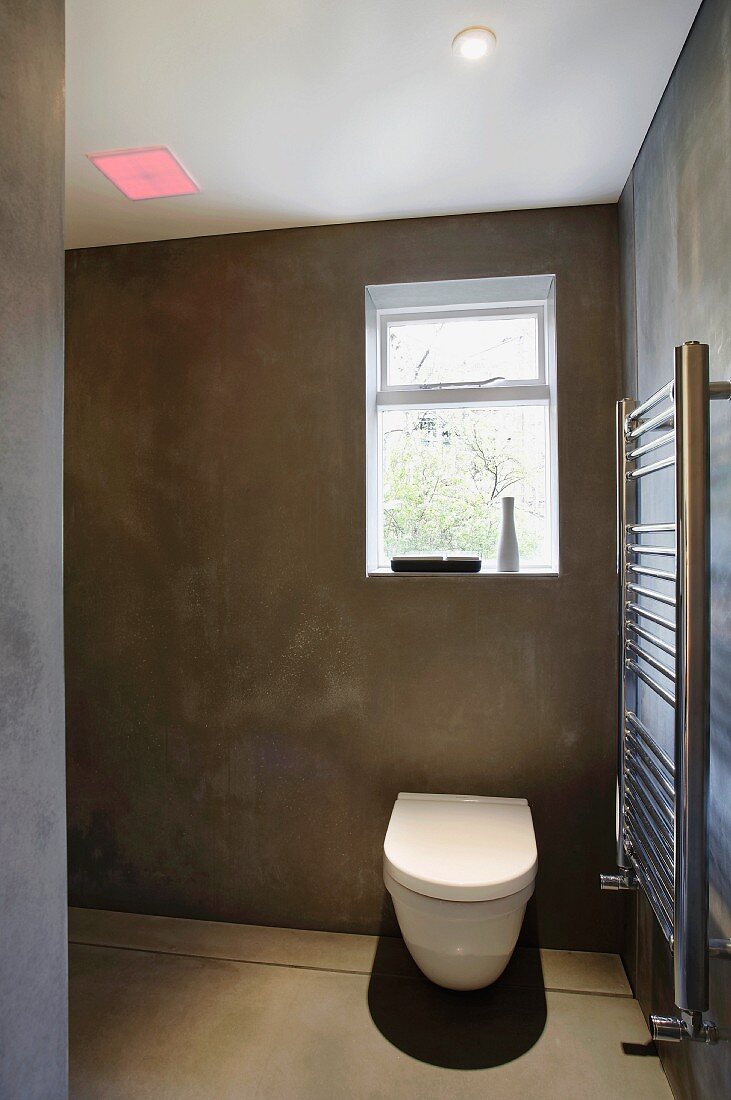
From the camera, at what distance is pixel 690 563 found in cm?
111

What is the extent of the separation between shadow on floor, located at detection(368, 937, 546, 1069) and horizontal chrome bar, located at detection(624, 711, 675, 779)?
34.5 inches

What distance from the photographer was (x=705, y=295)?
135 centimetres

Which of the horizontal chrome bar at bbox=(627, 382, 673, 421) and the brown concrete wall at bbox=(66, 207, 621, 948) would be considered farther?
the brown concrete wall at bbox=(66, 207, 621, 948)

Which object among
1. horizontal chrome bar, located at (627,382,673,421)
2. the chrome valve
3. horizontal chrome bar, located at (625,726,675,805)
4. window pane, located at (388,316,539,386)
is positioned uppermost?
window pane, located at (388,316,539,386)

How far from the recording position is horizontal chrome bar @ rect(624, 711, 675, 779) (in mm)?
1366

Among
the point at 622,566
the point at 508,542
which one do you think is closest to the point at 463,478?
the point at 508,542

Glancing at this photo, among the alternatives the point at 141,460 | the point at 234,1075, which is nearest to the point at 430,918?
the point at 234,1075

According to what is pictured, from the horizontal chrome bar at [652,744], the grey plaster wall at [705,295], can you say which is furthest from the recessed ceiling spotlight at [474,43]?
the horizontal chrome bar at [652,744]

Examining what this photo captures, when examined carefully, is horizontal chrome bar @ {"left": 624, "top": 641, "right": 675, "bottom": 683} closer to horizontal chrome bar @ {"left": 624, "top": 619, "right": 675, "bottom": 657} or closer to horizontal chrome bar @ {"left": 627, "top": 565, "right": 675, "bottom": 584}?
horizontal chrome bar @ {"left": 624, "top": 619, "right": 675, "bottom": 657}

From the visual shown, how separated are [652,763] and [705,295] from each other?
100 centimetres

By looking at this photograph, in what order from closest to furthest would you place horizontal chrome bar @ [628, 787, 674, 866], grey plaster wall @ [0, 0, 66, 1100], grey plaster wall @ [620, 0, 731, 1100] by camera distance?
grey plaster wall @ [0, 0, 66, 1100] < grey plaster wall @ [620, 0, 731, 1100] < horizontal chrome bar @ [628, 787, 674, 866]

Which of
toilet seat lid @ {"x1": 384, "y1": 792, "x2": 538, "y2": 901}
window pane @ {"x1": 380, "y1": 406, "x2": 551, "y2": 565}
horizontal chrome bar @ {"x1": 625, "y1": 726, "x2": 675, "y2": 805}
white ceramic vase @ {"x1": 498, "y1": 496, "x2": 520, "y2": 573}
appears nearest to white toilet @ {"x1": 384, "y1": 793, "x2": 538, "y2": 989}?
toilet seat lid @ {"x1": 384, "y1": 792, "x2": 538, "y2": 901}

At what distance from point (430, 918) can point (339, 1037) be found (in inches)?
17.8

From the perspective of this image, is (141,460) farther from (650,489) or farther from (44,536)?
(650,489)
